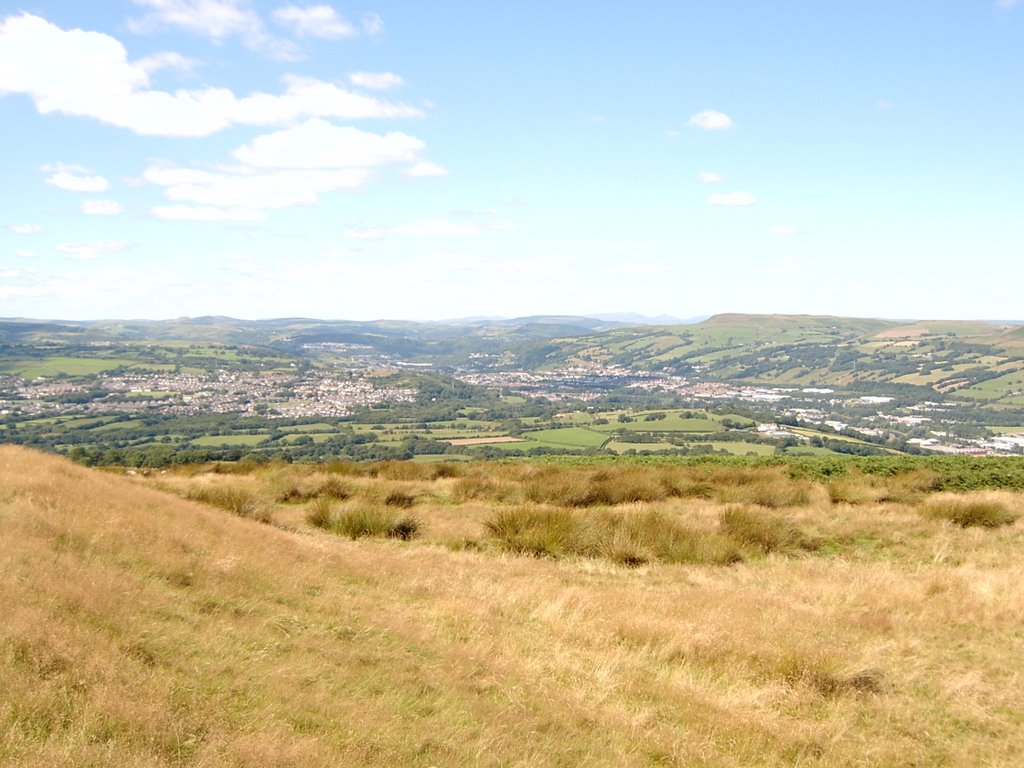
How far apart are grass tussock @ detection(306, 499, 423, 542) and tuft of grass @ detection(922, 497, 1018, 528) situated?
11.8 metres

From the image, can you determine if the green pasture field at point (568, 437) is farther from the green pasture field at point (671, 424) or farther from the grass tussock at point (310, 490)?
the grass tussock at point (310, 490)

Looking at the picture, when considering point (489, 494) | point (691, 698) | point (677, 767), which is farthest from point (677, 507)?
point (677, 767)

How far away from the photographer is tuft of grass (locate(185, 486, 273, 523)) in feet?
47.1

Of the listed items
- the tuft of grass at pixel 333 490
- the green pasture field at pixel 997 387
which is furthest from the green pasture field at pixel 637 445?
the green pasture field at pixel 997 387

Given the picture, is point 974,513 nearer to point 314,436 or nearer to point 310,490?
point 310,490

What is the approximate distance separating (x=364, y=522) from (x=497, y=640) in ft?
23.8

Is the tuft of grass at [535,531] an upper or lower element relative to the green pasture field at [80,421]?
upper

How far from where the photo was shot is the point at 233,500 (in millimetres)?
14938

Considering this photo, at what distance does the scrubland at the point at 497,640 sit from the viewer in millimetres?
4574

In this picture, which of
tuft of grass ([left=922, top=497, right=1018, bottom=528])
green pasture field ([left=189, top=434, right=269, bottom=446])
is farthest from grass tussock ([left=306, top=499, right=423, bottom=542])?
green pasture field ([left=189, top=434, right=269, bottom=446])

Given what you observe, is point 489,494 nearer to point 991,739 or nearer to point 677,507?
point 677,507

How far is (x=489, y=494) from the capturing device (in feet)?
59.6

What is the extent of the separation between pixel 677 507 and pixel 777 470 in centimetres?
586

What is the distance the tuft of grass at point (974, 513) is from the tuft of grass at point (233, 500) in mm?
15131
